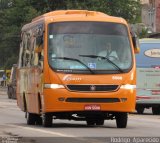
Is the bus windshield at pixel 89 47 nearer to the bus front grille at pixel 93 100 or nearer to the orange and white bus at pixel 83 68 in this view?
the orange and white bus at pixel 83 68

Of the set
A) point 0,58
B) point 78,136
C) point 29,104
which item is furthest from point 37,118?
point 0,58

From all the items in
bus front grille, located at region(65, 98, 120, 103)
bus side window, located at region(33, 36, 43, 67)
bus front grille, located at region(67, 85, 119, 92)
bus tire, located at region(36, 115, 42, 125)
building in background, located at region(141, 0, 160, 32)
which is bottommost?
building in background, located at region(141, 0, 160, 32)

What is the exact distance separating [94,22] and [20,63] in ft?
14.7

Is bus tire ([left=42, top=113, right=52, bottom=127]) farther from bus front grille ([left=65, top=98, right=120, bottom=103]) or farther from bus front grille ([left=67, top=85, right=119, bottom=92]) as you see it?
bus front grille ([left=67, top=85, right=119, bottom=92])

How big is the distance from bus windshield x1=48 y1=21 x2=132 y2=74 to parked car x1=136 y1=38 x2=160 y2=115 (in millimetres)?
11719

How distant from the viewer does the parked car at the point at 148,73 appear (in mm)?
31875

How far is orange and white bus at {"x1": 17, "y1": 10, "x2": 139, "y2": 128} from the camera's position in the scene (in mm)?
19234

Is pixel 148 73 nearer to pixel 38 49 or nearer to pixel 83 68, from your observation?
pixel 38 49

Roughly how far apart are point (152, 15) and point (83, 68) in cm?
8002

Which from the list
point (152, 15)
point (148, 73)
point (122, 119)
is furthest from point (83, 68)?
point (152, 15)

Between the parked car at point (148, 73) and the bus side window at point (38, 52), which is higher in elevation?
the bus side window at point (38, 52)

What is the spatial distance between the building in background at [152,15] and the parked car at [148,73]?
5590cm

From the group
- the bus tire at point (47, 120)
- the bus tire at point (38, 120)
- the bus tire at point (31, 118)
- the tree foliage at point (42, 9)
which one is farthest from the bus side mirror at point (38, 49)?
the tree foliage at point (42, 9)

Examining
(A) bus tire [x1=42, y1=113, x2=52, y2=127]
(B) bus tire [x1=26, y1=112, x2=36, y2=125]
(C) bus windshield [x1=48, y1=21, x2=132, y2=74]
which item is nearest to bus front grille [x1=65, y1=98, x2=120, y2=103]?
(C) bus windshield [x1=48, y1=21, x2=132, y2=74]
